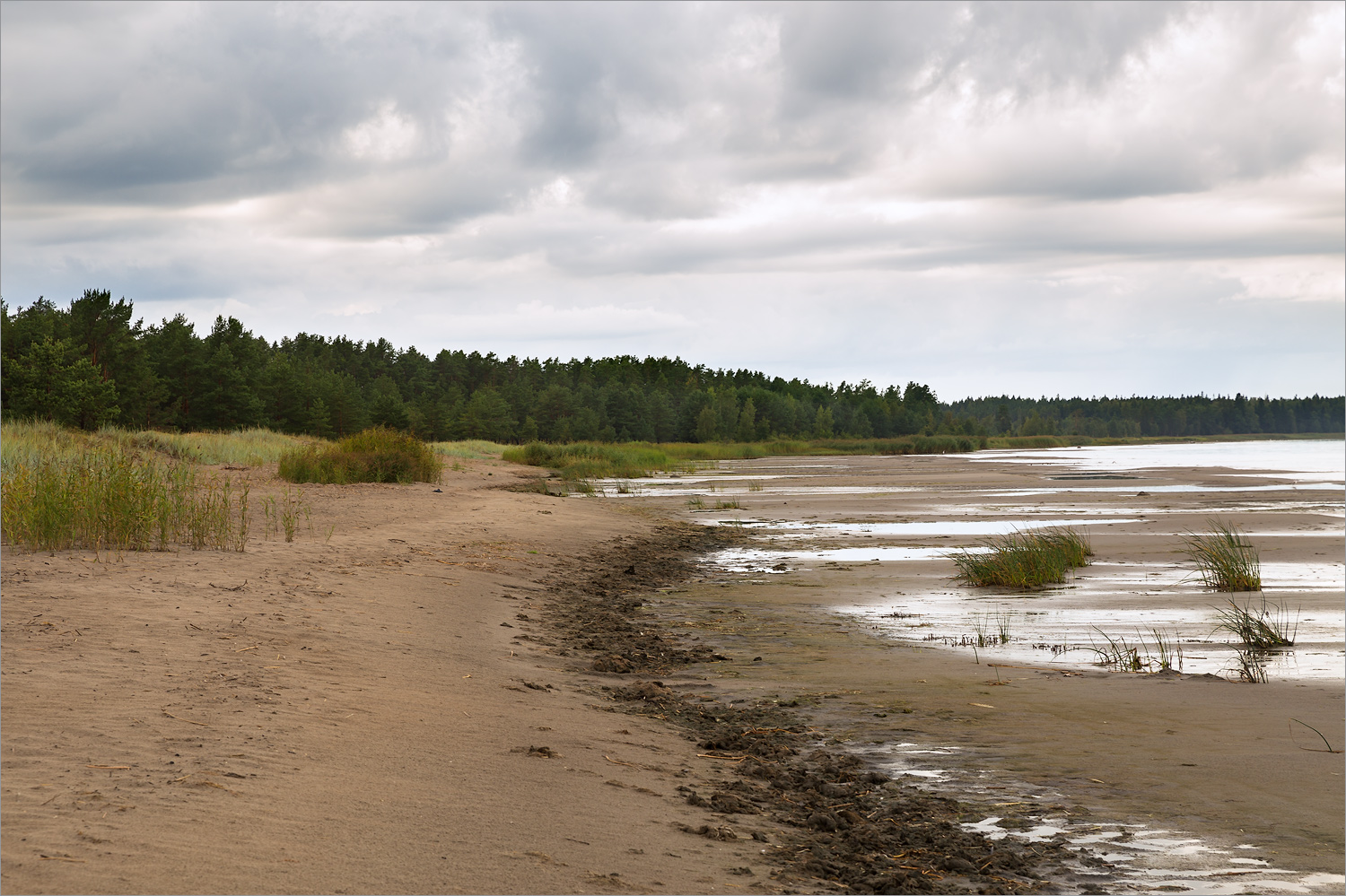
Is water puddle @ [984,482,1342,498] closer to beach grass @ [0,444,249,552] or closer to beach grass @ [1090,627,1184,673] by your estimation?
beach grass @ [1090,627,1184,673]

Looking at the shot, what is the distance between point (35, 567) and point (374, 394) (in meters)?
84.8

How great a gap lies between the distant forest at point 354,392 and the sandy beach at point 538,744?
482 inches

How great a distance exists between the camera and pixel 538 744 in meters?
6.50

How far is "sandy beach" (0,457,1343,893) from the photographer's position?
14.3ft

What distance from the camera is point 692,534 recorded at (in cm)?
2403

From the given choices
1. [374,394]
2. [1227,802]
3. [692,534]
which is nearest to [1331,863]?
[1227,802]

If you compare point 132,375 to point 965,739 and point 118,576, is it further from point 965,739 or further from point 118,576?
point 965,739

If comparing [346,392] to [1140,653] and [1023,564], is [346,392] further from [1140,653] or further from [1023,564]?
[1140,653]

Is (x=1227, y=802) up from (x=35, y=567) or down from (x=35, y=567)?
down

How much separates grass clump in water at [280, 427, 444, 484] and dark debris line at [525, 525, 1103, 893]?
19948 mm

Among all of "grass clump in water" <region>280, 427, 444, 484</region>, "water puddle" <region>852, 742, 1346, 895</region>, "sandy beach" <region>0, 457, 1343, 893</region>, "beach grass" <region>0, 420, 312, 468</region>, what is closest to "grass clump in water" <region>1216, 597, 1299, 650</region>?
"sandy beach" <region>0, 457, 1343, 893</region>

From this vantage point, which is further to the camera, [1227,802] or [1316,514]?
[1316,514]

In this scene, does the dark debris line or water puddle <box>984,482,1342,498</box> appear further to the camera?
water puddle <box>984,482,1342,498</box>

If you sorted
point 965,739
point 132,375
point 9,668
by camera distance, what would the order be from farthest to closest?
point 132,375
point 965,739
point 9,668
